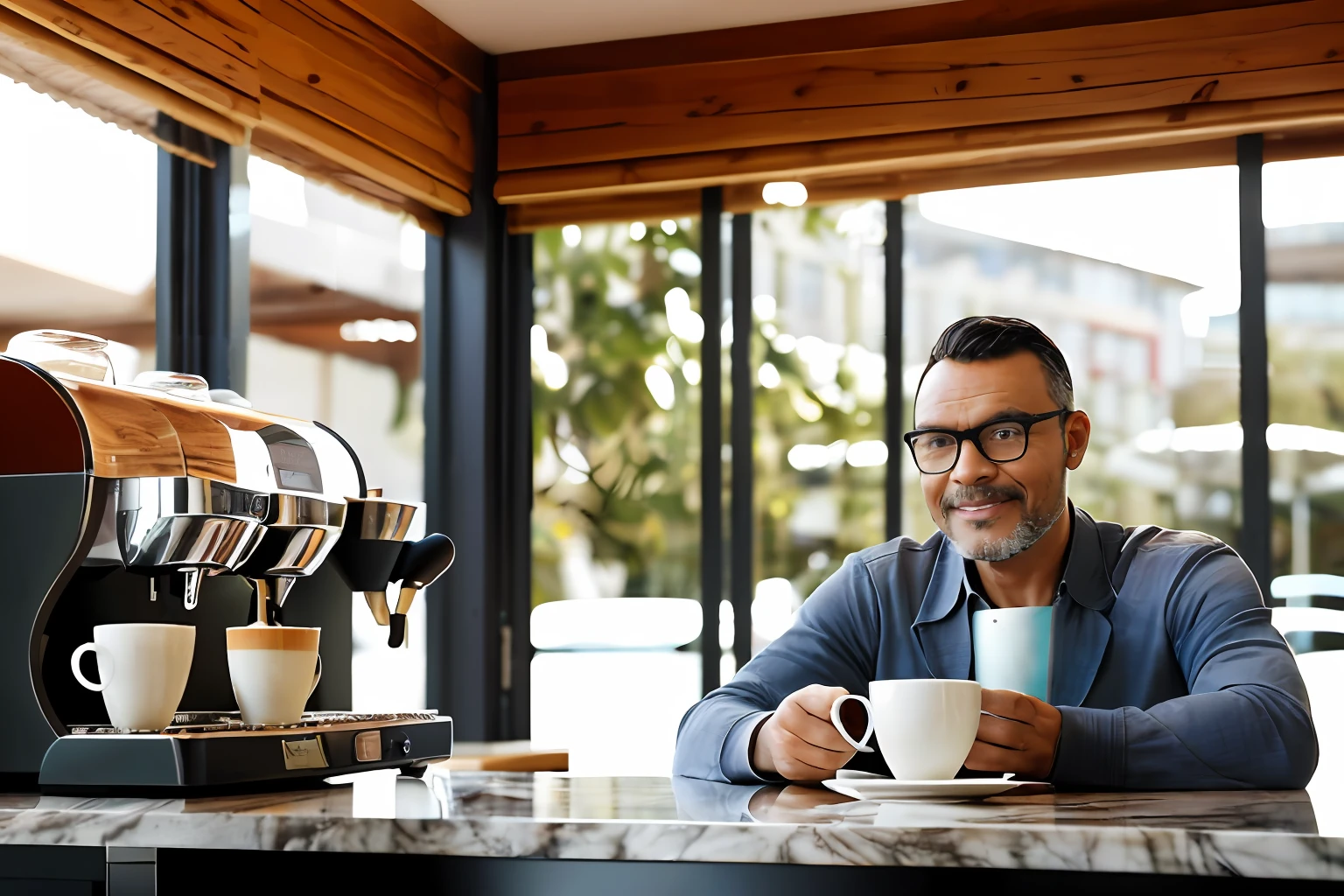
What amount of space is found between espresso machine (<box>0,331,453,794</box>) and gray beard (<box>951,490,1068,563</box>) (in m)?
0.62

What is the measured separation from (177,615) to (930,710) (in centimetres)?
71

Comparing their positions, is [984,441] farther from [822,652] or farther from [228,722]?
[228,722]

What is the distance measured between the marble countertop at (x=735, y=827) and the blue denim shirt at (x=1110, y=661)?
0.41 ft

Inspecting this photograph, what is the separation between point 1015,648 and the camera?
3.46ft

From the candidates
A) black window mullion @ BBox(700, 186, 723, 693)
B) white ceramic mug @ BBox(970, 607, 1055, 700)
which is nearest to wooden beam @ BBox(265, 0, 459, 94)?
black window mullion @ BBox(700, 186, 723, 693)

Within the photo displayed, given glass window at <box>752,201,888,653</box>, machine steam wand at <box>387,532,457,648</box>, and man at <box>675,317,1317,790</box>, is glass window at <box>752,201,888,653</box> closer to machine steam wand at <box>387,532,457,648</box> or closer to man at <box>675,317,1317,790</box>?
man at <box>675,317,1317,790</box>

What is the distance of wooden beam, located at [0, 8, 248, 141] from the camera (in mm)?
2113

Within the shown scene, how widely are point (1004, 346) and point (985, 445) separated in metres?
0.11

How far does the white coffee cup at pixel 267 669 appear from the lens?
3.85 ft

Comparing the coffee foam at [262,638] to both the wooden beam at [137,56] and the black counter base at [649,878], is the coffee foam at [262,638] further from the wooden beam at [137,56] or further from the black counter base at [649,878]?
the wooden beam at [137,56]

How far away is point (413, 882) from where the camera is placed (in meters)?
0.89

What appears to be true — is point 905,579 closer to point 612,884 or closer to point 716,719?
point 716,719

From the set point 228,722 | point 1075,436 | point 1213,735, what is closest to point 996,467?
point 1075,436

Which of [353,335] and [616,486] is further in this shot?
Result: [616,486]
